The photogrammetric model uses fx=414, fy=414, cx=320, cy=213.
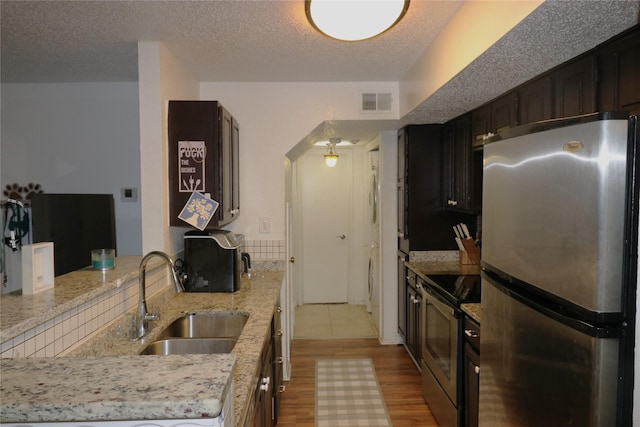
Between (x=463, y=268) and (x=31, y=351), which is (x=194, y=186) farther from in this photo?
(x=463, y=268)

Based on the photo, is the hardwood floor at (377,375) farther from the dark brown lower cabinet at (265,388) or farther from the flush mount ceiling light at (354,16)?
the flush mount ceiling light at (354,16)

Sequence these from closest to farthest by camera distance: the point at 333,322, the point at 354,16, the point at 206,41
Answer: the point at 354,16
the point at 206,41
the point at 333,322

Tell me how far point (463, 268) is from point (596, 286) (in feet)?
7.80

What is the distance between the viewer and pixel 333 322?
496 centimetres

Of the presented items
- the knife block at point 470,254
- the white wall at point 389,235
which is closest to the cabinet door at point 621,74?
the knife block at point 470,254

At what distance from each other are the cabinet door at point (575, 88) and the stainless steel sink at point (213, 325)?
191 centimetres

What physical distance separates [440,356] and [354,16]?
2095 mm

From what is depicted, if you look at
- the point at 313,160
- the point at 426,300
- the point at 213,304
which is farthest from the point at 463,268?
the point at 313,160

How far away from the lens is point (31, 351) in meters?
1.30

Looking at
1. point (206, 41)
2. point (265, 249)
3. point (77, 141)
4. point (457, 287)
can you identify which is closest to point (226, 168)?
point (206, 41)

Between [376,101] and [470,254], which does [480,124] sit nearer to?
[376,101]

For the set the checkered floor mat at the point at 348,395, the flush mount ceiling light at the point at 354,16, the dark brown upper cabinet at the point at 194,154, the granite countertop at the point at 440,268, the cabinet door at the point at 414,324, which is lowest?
the checkered floor mat at the point at 348,395

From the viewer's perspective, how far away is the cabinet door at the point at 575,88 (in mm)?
1727

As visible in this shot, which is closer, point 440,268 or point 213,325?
point 213,325
